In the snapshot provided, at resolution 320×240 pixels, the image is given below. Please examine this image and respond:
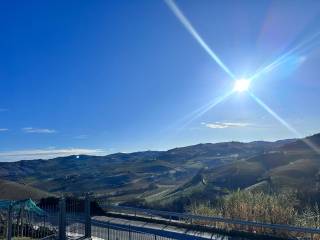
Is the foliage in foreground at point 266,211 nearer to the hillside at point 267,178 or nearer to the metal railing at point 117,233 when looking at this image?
the metal railing at point 117,233

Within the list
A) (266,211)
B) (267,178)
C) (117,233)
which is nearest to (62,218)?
(117,233)

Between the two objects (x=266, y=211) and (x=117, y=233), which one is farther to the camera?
(x=266, y=211)

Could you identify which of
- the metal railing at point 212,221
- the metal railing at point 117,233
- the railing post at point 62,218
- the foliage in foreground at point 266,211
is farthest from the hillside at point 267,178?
the railing post at point 62,218

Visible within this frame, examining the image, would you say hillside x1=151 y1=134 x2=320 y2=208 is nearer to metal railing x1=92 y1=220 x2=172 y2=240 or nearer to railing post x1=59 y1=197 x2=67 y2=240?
metal railing x1=92 y1=220 x2=172 y2=240

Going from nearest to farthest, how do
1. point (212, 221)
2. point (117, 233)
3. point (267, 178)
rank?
point (117, 233) < point (212, 221) < point (267, 178)

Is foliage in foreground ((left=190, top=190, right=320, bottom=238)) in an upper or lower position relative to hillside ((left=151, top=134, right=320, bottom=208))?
lower

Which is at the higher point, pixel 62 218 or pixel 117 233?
pixel 62 218

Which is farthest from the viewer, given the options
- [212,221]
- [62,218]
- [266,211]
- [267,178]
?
[267,178]

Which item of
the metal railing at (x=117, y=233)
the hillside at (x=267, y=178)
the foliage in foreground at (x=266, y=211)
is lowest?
the metal railing at (x=117, y=233)

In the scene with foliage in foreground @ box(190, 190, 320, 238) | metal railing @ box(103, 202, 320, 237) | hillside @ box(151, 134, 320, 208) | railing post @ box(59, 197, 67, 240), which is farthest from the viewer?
hillside @ box(151, 134, 320, 208)

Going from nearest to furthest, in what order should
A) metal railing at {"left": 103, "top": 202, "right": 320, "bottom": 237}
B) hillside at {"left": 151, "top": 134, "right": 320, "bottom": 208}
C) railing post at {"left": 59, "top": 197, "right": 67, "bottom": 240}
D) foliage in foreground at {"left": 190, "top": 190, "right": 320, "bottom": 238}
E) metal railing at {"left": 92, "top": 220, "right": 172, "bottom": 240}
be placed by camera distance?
metal railing at {"left": 103, "top": 202, "right": 320, "bottom": 237} → metal railing at {"left": 92, "top": 220, "right": 172, "bottom": 240} → railing post at {"left": 59, "top": 197, "right": 67, "bottom": 240} → foliage in foreground at {"left": 190, "top": 190, "right": 320, "bottom": 238} → hillside at {"left": 151, "top": 134, "right": 320, "bottom": 208}

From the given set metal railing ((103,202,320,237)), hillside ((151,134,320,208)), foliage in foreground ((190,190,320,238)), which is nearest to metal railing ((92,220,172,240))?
metal railing ((103,202,320,237))

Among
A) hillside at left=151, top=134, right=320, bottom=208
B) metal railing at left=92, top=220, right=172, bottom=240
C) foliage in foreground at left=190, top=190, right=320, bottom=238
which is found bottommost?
metal railing at left=92, top=220, right=172, bottom=240

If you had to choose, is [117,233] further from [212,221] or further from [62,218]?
[212,221]
